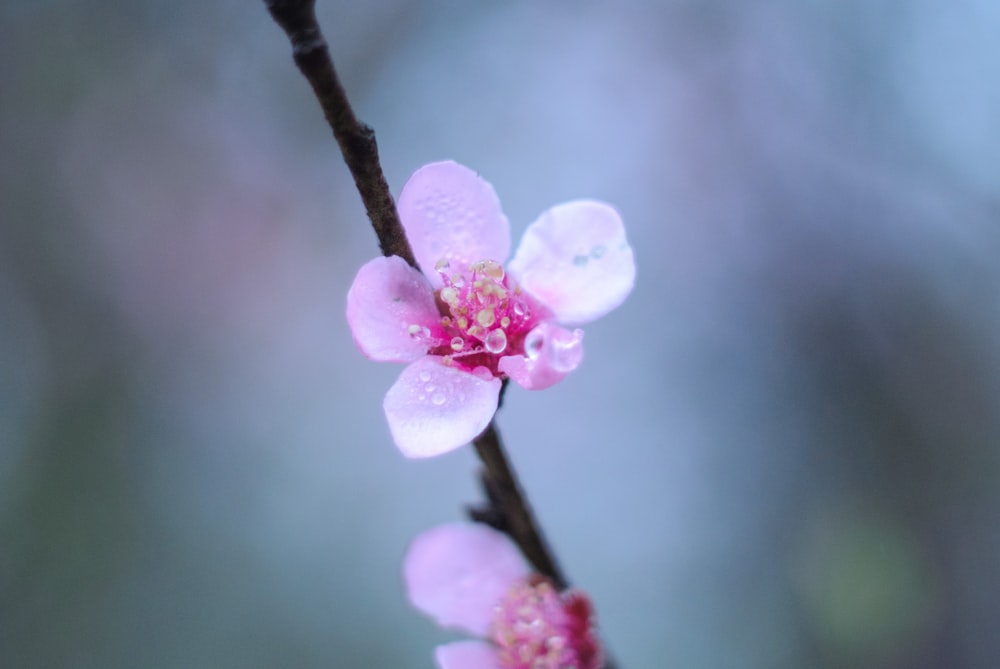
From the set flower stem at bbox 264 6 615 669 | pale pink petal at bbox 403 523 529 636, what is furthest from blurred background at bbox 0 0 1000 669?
flower stem at bbox 264 6 615 669

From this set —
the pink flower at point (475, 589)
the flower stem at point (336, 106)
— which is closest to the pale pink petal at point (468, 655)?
the pink flower at point (475, 589)

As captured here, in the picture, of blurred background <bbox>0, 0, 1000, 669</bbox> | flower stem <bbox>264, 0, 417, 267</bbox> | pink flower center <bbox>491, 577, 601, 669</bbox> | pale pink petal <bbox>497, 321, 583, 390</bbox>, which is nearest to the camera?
flower stem <bbox>264, 0, 417, 267</bbox>

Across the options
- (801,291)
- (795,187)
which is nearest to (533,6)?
(795,187)

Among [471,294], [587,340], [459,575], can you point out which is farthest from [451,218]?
[587,340]

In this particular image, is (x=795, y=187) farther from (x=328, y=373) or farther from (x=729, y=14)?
(x=328, y=373)

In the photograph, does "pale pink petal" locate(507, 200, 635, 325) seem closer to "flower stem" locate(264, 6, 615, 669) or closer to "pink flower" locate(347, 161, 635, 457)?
"pink flower" locate(347, 161, 635, 457)

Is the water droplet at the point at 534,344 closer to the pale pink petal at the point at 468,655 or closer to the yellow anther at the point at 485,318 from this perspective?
the yellow anther at the point at 485,318

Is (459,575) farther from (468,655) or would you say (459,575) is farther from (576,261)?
(576,261)
